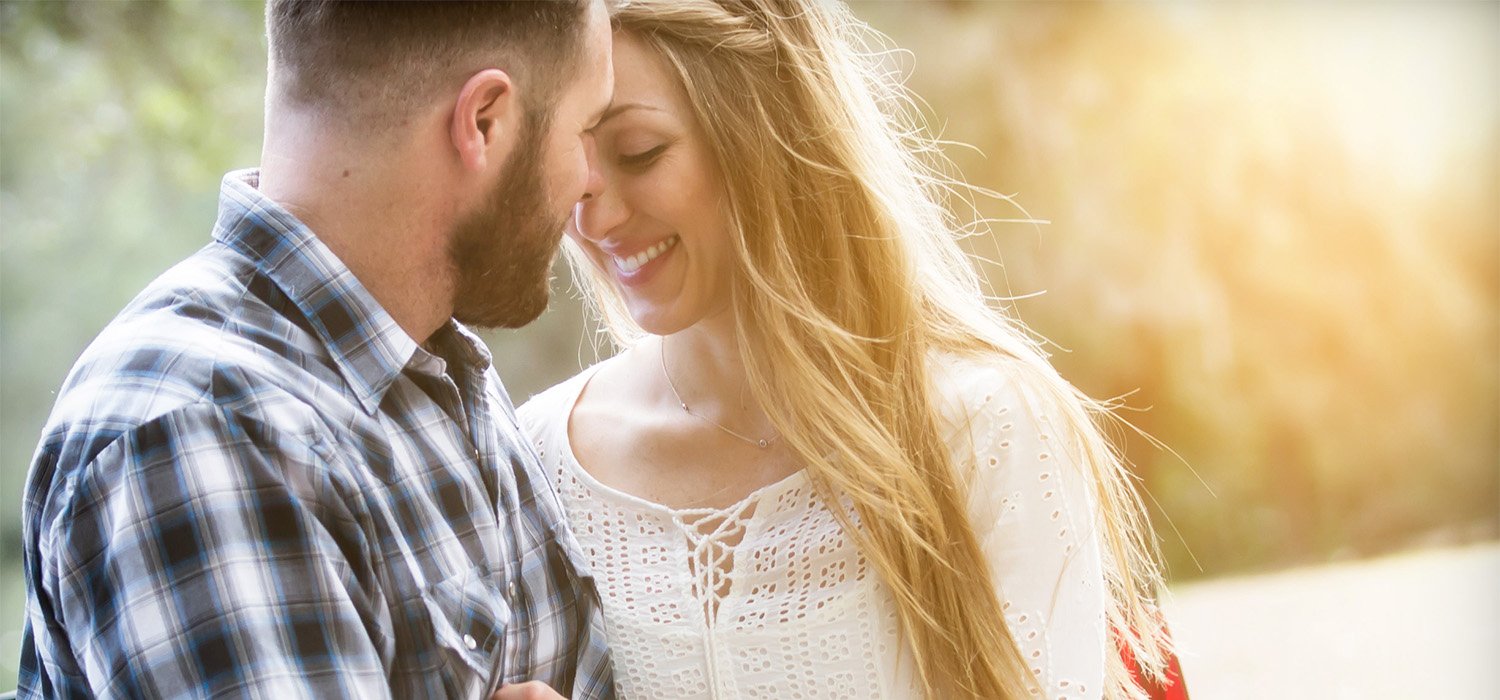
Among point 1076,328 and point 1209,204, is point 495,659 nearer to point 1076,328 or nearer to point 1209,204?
point 1076,328

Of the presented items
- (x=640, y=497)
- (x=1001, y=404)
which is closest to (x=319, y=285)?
(x=640, y=497)

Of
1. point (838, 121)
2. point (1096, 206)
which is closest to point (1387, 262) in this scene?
point (1096, 206)

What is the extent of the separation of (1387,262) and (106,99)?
3429 millimetres

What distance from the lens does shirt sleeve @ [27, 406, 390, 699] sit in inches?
37.3

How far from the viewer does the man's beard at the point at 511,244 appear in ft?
3.96

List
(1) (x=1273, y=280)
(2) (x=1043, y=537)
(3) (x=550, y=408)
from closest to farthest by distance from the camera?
(2) (x=1043, y=537) → (3) (x=550, y=408) → (1) (x=1273, y=280)

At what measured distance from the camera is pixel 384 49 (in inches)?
44.9

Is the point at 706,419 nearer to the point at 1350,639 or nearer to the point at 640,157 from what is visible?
the point at 640,157

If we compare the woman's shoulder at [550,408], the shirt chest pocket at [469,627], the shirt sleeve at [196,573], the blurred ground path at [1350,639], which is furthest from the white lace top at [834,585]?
the blurred ground path at [1350,639]

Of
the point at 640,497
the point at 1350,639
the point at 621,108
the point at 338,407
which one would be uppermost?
the point at 621,108

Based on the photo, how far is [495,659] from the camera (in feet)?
4.02

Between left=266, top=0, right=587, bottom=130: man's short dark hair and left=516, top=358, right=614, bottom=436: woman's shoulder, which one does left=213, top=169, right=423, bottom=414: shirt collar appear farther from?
left=516, top=358, right=614, bottom=436: woman's shoulder

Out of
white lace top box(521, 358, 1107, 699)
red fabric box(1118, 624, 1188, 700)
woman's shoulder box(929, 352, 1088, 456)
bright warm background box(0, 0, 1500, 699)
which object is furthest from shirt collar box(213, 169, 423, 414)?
bright warm background box(0, 0, 1500, 699)

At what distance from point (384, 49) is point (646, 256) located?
548 millimetres
